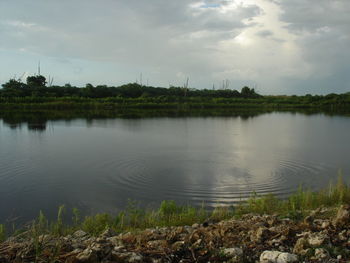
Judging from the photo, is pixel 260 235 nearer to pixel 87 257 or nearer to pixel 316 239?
pixel 316 239

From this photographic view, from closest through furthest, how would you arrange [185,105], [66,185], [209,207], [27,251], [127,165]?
[27,251]
[209,207]
[66,185]
[127,165]
[185,105]

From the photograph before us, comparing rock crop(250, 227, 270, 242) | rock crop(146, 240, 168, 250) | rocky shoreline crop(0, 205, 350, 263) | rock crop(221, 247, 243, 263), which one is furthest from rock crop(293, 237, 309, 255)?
rock crop(146, 240, 168, 250)

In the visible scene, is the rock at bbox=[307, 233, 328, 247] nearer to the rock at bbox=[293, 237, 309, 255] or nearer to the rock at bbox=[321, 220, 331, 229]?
the rock at bbox=[293, 237, 309, 255]

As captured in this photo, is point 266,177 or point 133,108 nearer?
point 266,177

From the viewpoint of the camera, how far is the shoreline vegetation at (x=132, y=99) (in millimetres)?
51094

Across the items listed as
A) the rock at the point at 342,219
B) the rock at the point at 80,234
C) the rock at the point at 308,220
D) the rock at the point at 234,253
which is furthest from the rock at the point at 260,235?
the rock at the point at 80,234

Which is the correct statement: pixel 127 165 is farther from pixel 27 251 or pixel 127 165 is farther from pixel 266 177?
pixel 27 251

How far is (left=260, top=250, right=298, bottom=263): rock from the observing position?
362cm

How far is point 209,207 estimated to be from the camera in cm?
802

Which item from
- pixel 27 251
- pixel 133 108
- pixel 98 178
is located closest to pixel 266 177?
pixel 98 178

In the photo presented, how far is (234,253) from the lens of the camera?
3.82 metres

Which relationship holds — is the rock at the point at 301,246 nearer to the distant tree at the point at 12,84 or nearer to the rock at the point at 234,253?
the rock at the point at 234,253

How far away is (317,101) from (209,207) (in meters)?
72.8

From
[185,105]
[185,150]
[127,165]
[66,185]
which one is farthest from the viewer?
[185,105]
